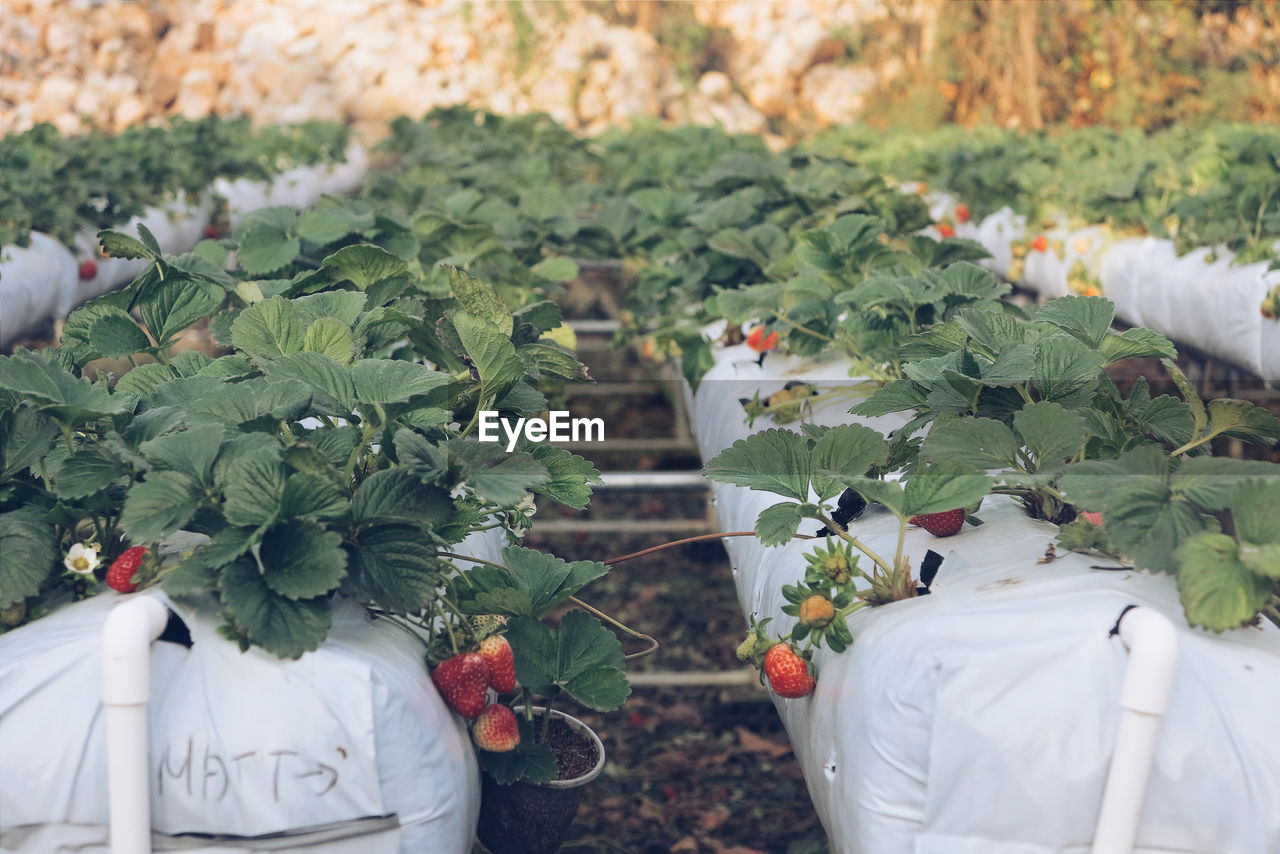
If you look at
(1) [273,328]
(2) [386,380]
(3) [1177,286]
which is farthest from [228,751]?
(3) [1177,286]

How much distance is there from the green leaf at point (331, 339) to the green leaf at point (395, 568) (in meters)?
0.40

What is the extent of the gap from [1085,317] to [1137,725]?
722 millimetres

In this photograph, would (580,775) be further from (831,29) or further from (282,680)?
(831,29)

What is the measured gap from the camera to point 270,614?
1276 millimetres

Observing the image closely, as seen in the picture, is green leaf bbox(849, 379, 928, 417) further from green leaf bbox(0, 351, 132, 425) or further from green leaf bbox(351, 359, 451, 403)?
green leaf bbox(0, 351, 132, 425)

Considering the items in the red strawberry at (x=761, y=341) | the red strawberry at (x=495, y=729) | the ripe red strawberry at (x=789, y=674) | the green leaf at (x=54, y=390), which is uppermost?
the green leaf at (x=54, y=390)

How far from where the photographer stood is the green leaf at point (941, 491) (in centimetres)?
145

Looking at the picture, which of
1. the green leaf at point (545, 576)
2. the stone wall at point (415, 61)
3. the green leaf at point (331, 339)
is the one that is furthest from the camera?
the stone wall at point (415, 61)

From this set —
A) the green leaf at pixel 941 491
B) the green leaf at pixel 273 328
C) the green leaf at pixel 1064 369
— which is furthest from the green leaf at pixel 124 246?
the green leaf at pixel 1064 369

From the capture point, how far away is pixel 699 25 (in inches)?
673

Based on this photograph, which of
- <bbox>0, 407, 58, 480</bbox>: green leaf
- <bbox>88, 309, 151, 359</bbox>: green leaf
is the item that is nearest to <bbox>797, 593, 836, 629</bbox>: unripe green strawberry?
<bbox>0, 407, 58, 480</bbox>: green leaf

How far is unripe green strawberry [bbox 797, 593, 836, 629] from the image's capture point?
1.48 meters

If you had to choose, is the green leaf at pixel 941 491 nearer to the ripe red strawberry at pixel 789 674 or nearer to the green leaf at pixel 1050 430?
the green leaf at pixel 1050 430

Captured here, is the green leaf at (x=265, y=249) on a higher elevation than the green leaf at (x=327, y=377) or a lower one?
lower
